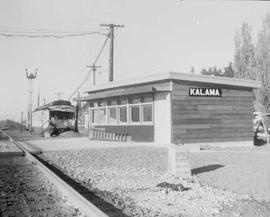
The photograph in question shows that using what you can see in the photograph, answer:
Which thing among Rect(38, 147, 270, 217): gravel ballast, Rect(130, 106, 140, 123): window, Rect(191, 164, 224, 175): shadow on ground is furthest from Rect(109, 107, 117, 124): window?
Rect(191, 164, 224, 175): shadow on ground

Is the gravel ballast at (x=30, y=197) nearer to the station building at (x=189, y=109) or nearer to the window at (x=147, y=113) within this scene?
the station building at (x=189, y=109)

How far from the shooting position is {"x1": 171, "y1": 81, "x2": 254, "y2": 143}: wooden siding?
20.5 meters

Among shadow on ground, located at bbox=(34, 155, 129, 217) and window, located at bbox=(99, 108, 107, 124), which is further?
window, located at bbox=(99, 108, 107, 124)

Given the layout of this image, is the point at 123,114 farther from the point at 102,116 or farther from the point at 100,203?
→ the point at 100,203

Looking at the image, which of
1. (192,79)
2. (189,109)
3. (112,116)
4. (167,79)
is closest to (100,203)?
(167,79)

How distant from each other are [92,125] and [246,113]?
11.7 metres

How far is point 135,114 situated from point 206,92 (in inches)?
179

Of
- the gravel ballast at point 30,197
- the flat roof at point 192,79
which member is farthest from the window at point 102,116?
the gravel ballast at point 30,197

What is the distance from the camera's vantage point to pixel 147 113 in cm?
2247

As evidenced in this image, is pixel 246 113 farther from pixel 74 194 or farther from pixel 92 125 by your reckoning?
pixel 74 194

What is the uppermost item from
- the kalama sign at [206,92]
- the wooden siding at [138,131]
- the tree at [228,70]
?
the tree at [228,70]

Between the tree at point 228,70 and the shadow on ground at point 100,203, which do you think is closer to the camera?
the shadow on ground at point 100,203

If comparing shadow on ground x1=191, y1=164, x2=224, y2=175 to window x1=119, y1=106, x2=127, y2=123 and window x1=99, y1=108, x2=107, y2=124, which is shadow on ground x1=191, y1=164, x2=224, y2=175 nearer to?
window x1=119, y1=106, x2=127, y2=123

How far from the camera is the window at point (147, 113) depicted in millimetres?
22133
